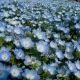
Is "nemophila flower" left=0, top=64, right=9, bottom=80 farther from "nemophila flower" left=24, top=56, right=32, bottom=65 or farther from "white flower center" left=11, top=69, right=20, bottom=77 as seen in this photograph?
"nemophila flower" left=24, top=56, right=32, bottom=65

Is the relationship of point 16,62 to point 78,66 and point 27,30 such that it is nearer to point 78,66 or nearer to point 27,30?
point 78,66

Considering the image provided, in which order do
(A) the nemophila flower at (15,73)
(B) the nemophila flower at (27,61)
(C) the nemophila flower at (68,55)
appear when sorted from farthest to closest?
(C) the nemophila flower at (68,55) < (B) the nemophila flower at (27,61) < (A) the nemophila flower at (15,73)

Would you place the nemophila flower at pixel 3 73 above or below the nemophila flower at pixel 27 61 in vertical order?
above

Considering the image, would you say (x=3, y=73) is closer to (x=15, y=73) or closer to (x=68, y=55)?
(x=15, y=73)

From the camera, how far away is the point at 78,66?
2.35 m

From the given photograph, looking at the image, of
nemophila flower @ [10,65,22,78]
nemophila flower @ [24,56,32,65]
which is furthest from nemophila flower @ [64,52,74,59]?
nemophila flower @ [10,65,22,78]

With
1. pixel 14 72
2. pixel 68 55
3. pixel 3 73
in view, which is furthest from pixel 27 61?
pixel 68 55

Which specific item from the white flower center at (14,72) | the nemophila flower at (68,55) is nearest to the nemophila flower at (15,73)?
the white flower center at (14,72)

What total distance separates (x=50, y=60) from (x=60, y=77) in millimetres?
395

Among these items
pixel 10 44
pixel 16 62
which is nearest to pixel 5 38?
pixel 10 44

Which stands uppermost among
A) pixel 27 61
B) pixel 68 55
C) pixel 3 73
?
pixel 3 73

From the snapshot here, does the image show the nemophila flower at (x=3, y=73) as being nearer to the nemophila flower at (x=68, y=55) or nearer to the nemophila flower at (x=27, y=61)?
the nemophila flower at (x=27, y=61)

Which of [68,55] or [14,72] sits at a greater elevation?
[14,72]

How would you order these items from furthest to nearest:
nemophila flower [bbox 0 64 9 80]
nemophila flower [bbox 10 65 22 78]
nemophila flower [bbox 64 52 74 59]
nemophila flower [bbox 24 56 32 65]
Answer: nemophila flower [bbox 64 52 74 59] < nemophila flower [bbox 24 56 32 65] < nemophila flower [bbox 10 65 22 78] < nemophila flower [bbox 0 64 9 80]
